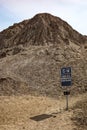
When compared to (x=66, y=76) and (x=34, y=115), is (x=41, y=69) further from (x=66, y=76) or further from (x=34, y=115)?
(x=34, y=115)

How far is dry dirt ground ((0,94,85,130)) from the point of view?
15.5 metres

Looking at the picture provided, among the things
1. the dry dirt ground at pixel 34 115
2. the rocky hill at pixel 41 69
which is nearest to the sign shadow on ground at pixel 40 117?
the dry dirt ground at pixel 34 115

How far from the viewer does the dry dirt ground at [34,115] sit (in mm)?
15469

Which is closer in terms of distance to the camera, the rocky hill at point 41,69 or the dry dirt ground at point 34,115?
the dry dirt ground at point 34,115

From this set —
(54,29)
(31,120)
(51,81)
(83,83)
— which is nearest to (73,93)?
(83,83)

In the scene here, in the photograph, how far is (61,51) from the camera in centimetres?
3794

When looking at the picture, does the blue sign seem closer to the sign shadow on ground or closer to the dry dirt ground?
the dry dirt ground

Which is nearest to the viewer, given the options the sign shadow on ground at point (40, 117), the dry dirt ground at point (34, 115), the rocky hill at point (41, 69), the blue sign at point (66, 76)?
the dry dirt ground at point (34, 115)

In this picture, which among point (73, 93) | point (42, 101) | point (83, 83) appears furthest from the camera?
point (83, 83)

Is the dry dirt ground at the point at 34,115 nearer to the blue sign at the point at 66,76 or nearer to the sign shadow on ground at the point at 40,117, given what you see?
the sign shadow on ground at the point at 40,117

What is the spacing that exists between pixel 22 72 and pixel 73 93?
875cm

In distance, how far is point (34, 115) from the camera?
17922mm

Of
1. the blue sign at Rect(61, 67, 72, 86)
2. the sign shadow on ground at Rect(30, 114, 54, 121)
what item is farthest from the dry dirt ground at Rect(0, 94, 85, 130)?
the blue sign at Rect(61, 67, 72, 86)

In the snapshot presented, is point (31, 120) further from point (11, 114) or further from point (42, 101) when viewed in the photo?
point (42, 101)
